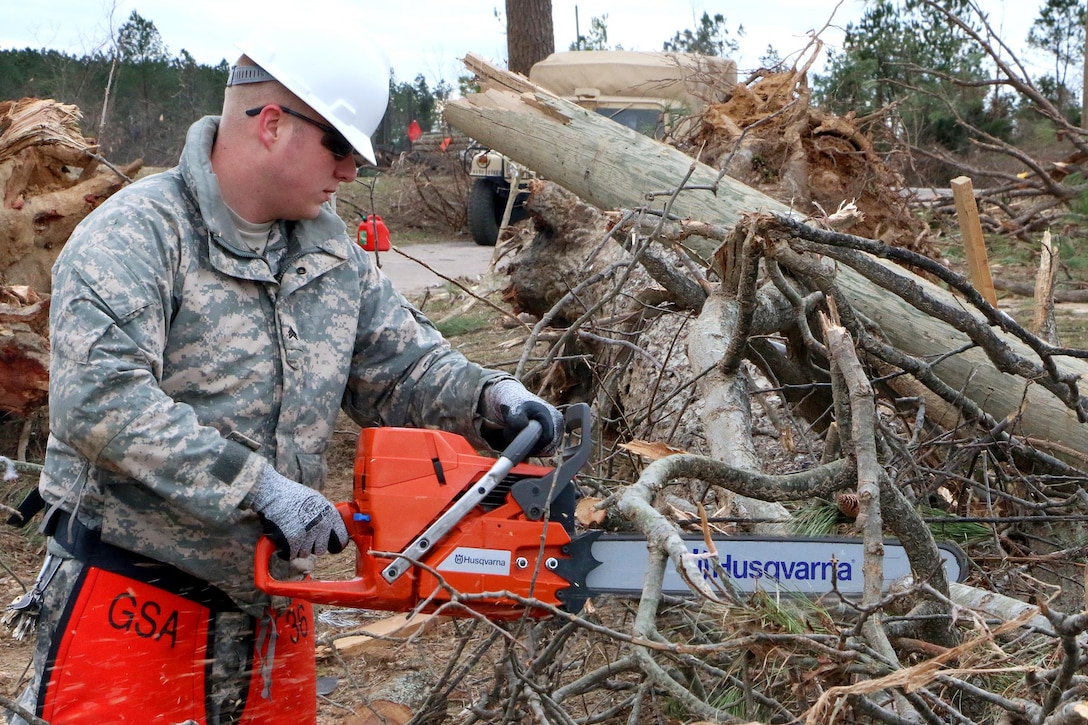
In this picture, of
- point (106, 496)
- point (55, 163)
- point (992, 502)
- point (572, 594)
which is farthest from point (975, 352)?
point (55, 163)

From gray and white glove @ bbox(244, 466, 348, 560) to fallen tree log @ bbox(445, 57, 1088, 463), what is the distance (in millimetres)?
1379

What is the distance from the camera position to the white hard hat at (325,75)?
2.28 metres

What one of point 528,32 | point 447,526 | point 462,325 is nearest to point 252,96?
point 447,526

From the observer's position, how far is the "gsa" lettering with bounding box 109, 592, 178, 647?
2.19 m

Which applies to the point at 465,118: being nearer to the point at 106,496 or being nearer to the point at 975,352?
the point at 975,352

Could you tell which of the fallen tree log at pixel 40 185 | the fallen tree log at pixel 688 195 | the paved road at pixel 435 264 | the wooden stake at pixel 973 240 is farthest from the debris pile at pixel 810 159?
the paved road at pixel 435 264

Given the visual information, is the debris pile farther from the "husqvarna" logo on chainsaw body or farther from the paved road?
the paved road

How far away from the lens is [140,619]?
2215mm

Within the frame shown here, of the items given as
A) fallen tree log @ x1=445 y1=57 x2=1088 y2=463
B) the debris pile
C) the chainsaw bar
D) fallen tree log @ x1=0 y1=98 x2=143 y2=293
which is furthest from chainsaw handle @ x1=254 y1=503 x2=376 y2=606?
the debris pile

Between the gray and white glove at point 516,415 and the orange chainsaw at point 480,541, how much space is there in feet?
0.26

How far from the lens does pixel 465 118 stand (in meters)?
5.48

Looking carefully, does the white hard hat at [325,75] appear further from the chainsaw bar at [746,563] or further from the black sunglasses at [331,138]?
the chainsaw bar at [746,563]

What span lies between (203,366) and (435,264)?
38.5ft

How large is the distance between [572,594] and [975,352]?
2078 mm
